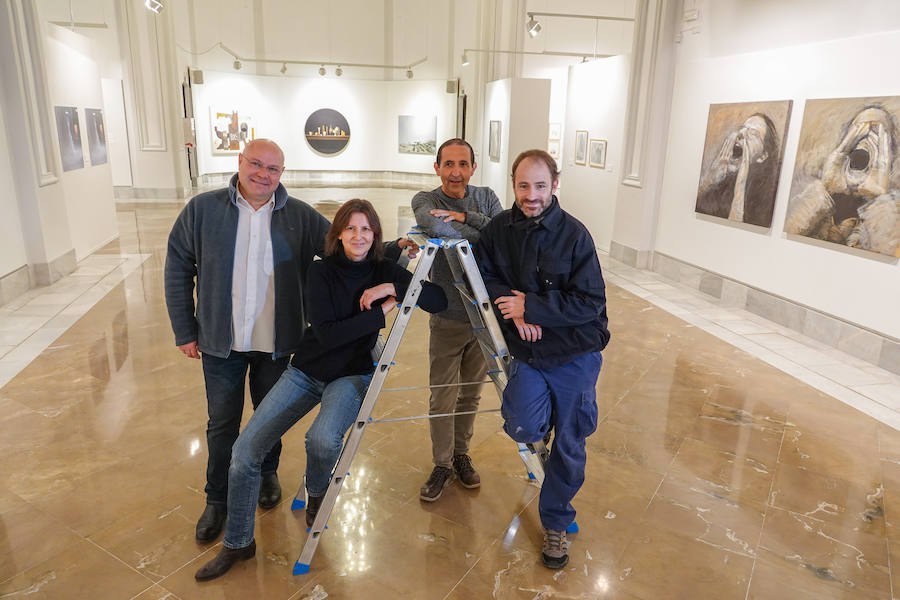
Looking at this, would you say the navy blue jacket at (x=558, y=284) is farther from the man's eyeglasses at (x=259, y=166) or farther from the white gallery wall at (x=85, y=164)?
the white gallery wall at (x=85, y=164)

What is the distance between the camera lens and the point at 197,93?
19.1m

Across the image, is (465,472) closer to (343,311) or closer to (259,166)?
(343,311)

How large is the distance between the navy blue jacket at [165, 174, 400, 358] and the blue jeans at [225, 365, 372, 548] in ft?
1.06

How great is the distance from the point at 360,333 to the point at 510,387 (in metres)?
0.75

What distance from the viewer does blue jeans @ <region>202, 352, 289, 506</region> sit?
120 inches

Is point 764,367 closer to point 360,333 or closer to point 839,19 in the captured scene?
point 839,19

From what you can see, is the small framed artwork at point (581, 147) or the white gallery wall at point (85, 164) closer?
the white gallery wall at point (85, 164)

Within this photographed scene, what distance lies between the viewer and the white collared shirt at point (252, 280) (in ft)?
9.61

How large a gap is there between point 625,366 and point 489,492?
2601 mm

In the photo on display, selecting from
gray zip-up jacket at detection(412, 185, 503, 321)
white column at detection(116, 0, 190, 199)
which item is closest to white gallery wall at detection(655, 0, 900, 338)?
gray zip-up jacket at detection(412, 185, 503, 321)

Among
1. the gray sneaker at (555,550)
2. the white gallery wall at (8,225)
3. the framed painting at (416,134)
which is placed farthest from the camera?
the framed painting at (416,134)

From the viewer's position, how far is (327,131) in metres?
23.1

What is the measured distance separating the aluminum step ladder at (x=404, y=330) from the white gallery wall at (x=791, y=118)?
4.95 metres

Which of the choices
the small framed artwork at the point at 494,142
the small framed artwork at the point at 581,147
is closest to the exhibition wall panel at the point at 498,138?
the small framed artwork at the point at 494,142
